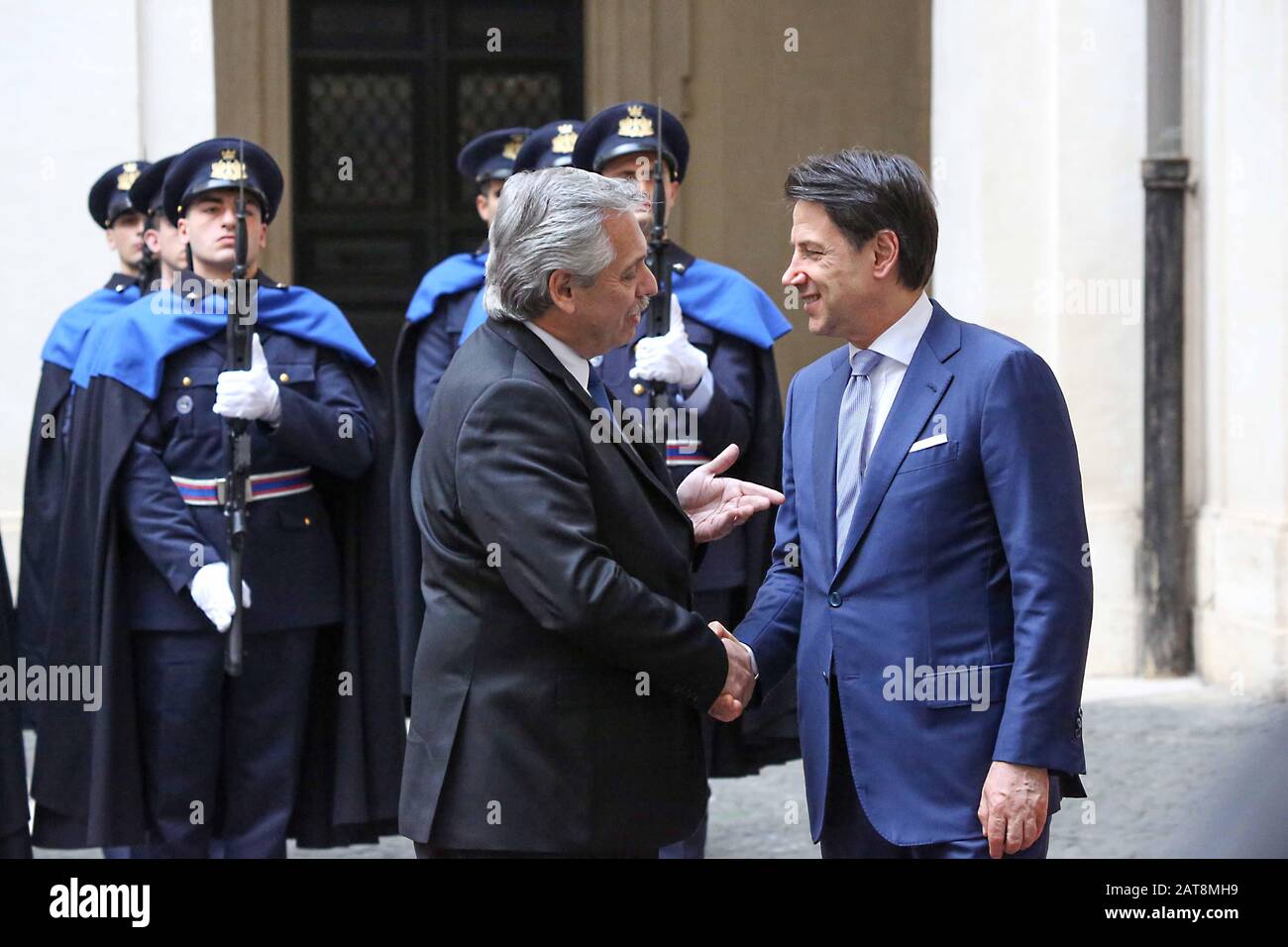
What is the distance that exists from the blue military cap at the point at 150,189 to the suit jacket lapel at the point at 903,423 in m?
3.34

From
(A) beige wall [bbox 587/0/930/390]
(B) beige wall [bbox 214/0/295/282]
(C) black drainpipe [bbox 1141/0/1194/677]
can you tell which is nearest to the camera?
(C) black drainpipe [bbox 1141/0/1194/677]

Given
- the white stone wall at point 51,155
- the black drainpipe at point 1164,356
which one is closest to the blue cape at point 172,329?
the white stone wall at point 51,155

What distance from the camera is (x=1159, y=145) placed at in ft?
28.0

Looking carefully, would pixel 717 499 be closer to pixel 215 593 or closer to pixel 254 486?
pixel 215 593

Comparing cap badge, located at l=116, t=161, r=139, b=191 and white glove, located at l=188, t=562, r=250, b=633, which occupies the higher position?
A: cap badge, located at l=116, t=161, r=139, b=191

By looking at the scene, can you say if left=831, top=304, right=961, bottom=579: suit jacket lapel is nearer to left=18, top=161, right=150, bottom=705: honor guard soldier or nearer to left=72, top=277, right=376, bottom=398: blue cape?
left=72, top=277, right=376, bottom=398: blue cape

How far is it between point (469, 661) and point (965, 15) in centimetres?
643

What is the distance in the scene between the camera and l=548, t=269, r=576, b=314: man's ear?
3117 mm

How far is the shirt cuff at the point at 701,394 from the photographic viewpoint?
5246mm

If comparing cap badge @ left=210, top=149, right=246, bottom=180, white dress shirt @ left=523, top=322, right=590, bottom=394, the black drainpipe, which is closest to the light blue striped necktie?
white dress shirt @ left=523, top=322, right=590, bottom=394

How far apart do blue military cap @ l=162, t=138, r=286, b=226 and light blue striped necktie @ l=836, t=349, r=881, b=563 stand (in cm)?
230

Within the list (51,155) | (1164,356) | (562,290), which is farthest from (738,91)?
(562,290)

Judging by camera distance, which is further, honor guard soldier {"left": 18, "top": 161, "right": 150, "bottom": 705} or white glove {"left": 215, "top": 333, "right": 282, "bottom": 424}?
honor guard soldier {"left": 18, "top": 161, "right": 150, "bottom": 705}
